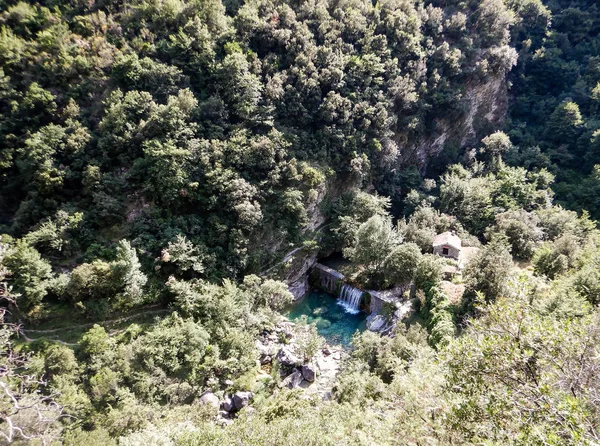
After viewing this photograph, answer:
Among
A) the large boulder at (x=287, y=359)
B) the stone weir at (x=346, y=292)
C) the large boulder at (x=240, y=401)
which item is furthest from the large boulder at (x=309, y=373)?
the stone weir at (x=346, y=292)

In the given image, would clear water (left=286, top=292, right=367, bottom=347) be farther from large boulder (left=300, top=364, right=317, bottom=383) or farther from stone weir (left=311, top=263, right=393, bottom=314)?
large boulder (left=300, top=364, right=317, bottom=383)

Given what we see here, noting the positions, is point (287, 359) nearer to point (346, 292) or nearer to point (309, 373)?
point (309, 373)

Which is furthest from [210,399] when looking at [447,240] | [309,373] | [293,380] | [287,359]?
[447,240]

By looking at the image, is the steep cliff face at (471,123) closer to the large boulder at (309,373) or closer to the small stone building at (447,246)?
the small stone building at (447,246)

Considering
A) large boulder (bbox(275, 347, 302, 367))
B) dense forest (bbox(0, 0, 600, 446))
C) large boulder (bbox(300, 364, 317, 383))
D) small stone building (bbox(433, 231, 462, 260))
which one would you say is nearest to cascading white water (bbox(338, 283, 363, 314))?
dense forest (bbox(0, 0, 600, 446))

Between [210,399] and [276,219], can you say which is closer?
[210,399]

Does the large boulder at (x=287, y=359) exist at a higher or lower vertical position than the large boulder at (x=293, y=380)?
higher

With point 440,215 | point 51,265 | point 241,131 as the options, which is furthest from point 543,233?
point 51,265
